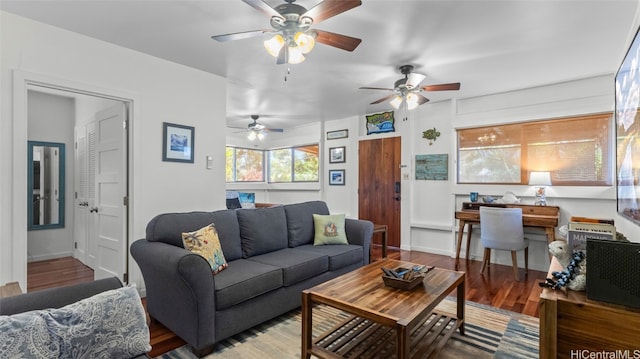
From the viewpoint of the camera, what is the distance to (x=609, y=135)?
3.59 meters

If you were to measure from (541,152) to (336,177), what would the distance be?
3.57 meters

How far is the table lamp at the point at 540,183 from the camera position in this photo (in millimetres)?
3799

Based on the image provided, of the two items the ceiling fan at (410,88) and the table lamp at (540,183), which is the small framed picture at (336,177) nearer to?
the ceiling fan at (410,88)

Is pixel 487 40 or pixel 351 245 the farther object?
pixel 351 245

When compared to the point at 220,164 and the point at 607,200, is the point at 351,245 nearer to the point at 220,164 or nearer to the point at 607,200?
the point at 220,164

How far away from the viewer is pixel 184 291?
2.02 meters

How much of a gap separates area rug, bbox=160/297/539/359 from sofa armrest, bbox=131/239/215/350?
167mm

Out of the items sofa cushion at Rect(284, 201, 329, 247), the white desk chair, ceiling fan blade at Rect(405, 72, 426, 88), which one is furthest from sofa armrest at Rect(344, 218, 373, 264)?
ceiling fan blade at Rect(405, 72, 426, 88)

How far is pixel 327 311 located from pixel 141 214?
2169 millimetres

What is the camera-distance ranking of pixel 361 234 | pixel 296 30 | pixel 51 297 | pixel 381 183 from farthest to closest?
pixel 381 183 < pixel 361 234 < pixel 296 30 < pixel 51 297

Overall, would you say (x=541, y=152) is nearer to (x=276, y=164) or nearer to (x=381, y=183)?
(x=381, y=183)

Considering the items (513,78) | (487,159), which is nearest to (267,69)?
(513,78)

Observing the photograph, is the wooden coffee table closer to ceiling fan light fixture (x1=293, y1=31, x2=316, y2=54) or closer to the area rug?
the area rug

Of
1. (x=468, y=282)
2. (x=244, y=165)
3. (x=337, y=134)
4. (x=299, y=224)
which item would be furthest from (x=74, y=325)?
(x=244, y=165)
